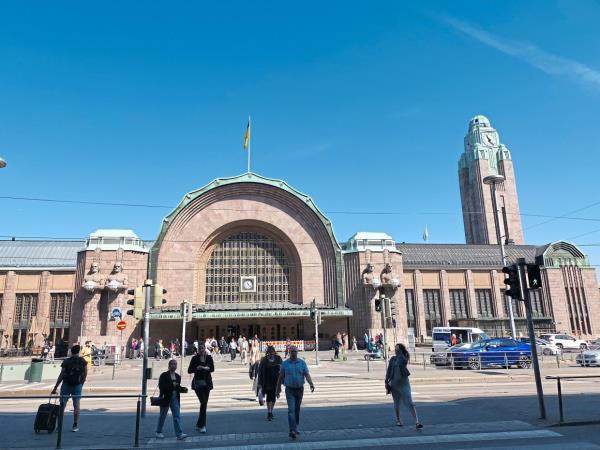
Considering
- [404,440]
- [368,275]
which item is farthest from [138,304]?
[368,275]

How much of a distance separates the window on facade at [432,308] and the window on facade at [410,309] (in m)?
1.45

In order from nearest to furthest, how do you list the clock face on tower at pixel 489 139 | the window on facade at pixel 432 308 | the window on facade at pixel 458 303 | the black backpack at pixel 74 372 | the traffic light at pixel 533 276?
the black backpack at pixel 74 372 < the traffic light at pixel 533 276 < the window on facade at pixel 432 308 < the window on facade at pixel 458 303 < the clock face on tower at pixel 489 139

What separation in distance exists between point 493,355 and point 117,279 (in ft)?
95.3

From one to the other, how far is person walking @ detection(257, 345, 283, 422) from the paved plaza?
1.41 ft

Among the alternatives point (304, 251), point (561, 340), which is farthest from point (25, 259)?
point (561, 340)

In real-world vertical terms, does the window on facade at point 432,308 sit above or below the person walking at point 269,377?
above

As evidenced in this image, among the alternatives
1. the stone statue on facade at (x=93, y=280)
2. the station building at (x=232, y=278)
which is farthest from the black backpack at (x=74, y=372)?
the stone statue on facade at (x=93, y=280)

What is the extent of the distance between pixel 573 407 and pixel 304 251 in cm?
3134

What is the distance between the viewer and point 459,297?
165ft

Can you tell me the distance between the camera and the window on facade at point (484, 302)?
164 feet

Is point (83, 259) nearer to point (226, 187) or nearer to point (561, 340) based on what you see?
point (226, 187)

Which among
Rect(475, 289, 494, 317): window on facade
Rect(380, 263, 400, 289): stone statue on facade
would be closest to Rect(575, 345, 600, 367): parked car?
Rect(380, 263, 400, 289): stone statue on facade

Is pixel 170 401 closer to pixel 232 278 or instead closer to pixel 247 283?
pixel 247 283

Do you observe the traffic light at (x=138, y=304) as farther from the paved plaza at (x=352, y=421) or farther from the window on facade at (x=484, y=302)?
the window on facade at (x=484, y=302)
